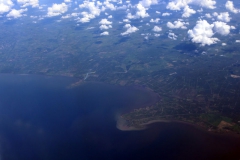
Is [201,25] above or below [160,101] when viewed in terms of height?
above

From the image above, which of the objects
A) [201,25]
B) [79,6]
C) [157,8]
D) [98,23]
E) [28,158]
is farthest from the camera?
[79,6]

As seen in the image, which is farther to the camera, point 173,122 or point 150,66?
point 150,66

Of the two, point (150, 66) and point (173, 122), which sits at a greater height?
point (150, 66)

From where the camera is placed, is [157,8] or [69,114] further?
[157,8]

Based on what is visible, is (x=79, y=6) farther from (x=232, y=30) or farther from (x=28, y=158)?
(x=28, y=158)

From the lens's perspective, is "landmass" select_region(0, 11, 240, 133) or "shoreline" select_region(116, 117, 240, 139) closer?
"shoreline" select_region(116, 117, 240, 139)

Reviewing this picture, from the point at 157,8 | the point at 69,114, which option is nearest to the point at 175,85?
the point at 69,114

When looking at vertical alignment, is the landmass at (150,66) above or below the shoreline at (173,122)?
A: above

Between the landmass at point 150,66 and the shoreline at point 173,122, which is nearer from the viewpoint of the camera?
the shoreline at point 173,122

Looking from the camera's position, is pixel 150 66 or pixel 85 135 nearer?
pixel 85 135

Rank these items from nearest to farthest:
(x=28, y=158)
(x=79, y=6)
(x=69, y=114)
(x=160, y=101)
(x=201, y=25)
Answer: (x=28, y=158), (x=69, y=114), (x=160, y=101), (x=201, y=25), (x=79, y=6)

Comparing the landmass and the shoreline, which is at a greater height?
the landmass
